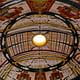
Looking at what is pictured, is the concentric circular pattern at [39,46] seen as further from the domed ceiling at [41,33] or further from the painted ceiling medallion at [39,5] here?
the painted ceiling medallion at [39,5]

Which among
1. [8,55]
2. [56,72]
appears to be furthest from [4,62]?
[56,72]

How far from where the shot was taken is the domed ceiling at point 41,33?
866cm

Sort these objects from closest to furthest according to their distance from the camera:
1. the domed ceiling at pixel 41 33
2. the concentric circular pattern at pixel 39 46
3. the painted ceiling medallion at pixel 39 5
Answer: the painted ceiling medallion at pixel 39 5 → the domed ceiling at pixel 41 33 → the concentric circular pattern at pixel 39 46

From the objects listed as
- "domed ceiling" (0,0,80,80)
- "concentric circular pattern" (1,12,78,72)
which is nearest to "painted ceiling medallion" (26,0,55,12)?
"domed ceiling" (0,0,80,80)

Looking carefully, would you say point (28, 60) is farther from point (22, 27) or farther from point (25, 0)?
point (25, 0)

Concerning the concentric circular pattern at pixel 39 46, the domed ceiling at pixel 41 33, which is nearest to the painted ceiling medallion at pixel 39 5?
the domed ceiling at pixel 41 33

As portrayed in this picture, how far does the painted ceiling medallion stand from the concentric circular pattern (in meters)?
0.28

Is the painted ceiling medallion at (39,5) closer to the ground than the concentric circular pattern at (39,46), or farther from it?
farther from it

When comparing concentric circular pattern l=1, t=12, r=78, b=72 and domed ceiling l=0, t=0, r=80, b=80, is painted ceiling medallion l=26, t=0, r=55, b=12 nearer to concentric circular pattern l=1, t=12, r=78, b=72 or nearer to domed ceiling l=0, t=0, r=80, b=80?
domed ceiling l=0, t=0, r=80, b=80

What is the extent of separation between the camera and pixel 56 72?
38.9ft

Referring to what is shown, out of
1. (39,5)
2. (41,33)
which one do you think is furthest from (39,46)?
(39,5)

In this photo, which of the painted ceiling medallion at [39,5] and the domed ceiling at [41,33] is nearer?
the painted ceiling medallion at [39,5]

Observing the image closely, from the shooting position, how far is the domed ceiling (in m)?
8.66

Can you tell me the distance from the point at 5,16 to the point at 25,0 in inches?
34.4
